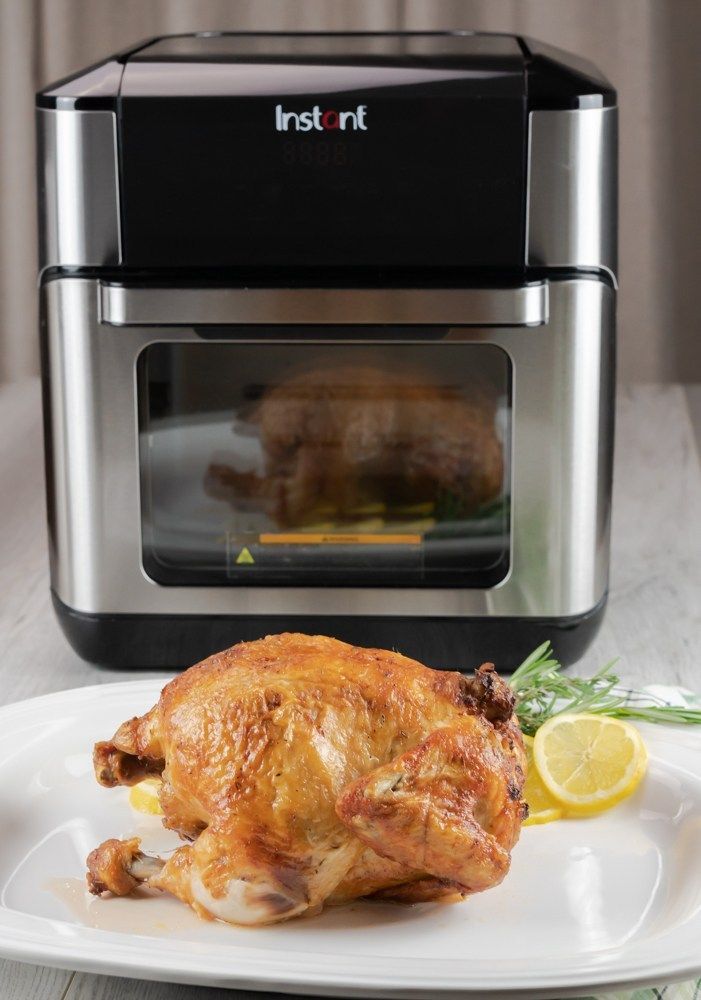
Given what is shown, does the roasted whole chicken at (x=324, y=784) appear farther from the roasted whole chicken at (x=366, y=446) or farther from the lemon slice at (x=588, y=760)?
the roasted whole chicken at (x=366, y=446)

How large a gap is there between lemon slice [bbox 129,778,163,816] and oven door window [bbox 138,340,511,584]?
0.33 metres

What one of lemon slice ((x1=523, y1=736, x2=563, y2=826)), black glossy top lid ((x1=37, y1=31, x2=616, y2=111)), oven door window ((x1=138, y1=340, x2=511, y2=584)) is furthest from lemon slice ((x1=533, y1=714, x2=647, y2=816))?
black glossy top lid ((x1=37, y1=31, x2=616, y2=111))

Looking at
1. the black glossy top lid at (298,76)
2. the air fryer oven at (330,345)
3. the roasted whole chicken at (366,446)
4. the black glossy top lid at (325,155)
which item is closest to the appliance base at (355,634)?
the air fryer oven at (330,345)

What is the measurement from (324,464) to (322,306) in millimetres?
165

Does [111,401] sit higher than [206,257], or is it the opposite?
[206,257]

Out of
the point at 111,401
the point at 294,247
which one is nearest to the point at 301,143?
the point at 294,247

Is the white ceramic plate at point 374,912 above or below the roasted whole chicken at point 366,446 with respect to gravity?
below

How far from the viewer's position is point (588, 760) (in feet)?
3.59

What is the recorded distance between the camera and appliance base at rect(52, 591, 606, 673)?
4.47 ft

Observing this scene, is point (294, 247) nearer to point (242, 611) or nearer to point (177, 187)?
point (177, 187)

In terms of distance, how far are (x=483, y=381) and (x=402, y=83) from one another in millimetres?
285

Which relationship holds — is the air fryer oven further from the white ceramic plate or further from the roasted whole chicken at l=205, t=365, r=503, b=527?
the white ceramic plate

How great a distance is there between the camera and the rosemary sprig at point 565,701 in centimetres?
116

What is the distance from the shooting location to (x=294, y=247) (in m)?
1.27
